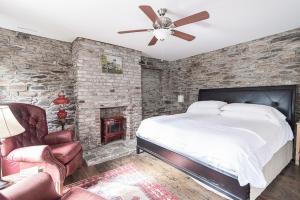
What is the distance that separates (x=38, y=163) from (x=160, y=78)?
4.59m

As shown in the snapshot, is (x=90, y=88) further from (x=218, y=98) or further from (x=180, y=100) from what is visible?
(x=218, y=98)

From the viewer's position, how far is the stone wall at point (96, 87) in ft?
11.6

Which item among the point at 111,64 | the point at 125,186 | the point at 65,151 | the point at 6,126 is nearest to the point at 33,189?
the point at 6,126

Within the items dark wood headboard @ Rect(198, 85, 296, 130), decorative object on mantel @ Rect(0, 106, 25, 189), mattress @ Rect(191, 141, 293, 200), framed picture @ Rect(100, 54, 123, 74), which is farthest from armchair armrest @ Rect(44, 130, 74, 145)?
dark wood headboard @ Rect(198, 85, 296, 130)

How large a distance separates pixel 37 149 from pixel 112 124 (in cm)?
216

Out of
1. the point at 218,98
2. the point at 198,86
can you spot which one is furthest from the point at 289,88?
the point at 198,86

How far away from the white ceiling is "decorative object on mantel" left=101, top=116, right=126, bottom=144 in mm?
1938

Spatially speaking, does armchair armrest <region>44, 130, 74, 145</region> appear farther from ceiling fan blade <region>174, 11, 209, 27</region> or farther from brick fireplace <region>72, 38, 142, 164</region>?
ceiling fan blade <region>174, 11, 209, 27</region>

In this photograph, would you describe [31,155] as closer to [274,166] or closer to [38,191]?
[38,191]

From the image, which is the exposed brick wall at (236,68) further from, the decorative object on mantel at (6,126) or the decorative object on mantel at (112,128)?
the decorative object on mantel at (6,126)

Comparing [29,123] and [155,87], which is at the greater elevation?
[155,87]

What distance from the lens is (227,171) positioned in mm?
1834

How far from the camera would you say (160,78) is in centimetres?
589

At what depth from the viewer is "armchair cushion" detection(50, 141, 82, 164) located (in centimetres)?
224
